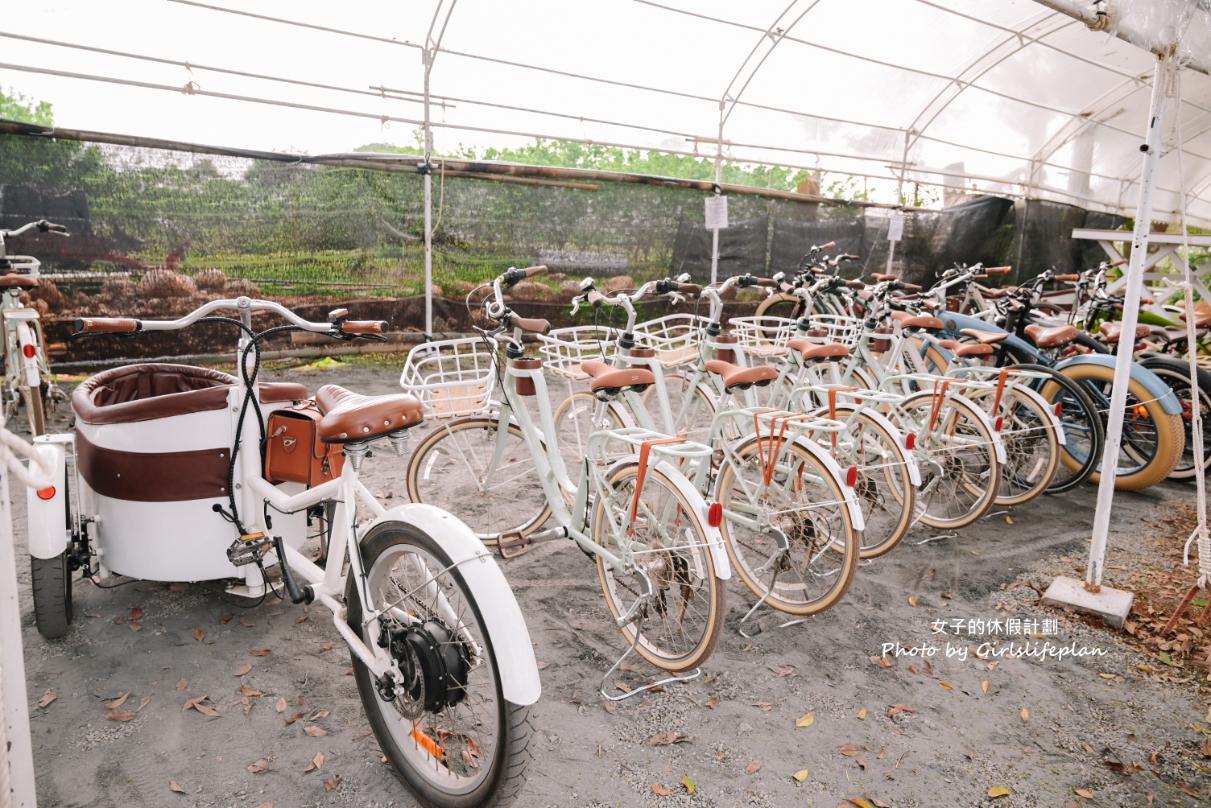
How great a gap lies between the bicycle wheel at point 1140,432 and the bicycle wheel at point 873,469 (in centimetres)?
154

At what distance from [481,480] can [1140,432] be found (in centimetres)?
384

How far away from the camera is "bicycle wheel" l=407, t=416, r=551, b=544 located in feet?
10.3

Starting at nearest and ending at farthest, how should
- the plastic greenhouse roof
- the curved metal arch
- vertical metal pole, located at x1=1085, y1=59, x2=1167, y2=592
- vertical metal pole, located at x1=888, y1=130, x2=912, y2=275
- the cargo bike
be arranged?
the cargo bike, vertical metal pole, located at x1=1085, y1=59, x2=1167, y2=592, the plastic greenhouse roof, the curved metal arch, vertical metal pole, located at x1=888, y1=130, x2=912, y2=275

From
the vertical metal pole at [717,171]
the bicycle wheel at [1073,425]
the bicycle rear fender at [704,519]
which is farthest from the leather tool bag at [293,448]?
the vertical metal pole at [717,171]

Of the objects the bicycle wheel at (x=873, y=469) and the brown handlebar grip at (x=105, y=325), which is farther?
the bicycle wheel at (x=873, y=469)

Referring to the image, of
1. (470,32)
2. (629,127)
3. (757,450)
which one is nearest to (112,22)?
(470,32)

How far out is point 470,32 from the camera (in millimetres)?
6488

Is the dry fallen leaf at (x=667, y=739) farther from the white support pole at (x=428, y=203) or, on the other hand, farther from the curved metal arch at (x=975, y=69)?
the curved metal arch at (x=975, y=69)

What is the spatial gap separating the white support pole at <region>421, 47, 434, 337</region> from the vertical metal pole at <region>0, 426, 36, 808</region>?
→ 18.6 ft

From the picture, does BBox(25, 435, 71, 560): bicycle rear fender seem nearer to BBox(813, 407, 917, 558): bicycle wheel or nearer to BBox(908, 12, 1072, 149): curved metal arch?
BBox(813, 407, 917, 558): bicycle wheel

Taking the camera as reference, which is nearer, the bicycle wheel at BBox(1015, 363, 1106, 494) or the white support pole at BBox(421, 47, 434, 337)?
the bicycle wheel at BBox(1015, 363, 1106, 494)

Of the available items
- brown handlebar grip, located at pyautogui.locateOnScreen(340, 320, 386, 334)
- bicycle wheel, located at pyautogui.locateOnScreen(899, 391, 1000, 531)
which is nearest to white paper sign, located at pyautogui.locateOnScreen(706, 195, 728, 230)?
bicycle wheel, located at pyautogui.locateOnScreen(899, 391, 1000, 531)

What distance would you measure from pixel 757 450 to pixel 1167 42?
2071 mm

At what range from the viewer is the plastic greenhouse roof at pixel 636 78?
19.1 ft
